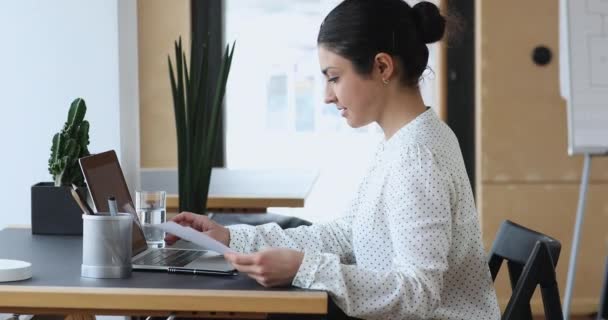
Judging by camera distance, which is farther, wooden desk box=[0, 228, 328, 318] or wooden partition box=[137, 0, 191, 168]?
wooden partition box=[137, 0, 191, 168]

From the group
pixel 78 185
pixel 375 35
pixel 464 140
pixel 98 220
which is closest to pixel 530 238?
pixel 375 35

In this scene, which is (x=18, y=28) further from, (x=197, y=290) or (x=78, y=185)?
(x=197, y=290)

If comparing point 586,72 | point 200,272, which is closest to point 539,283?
point 200,272

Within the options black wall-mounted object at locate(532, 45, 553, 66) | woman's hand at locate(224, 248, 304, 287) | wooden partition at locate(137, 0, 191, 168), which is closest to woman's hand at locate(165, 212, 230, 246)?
woman's hand at locate(224, 248, 304, 287)

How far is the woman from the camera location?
1.58 meters

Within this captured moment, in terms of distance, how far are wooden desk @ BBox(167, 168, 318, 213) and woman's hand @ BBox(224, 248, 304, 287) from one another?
1539mm

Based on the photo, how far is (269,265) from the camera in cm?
156

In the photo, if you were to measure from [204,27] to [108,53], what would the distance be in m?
2.08

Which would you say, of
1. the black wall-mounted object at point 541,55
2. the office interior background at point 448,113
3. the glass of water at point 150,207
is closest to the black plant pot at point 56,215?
the glass of water at point 150,207

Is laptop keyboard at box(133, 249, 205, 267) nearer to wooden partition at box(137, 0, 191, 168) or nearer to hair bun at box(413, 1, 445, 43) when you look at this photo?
hair bun at box(413, 1, 445, 43)

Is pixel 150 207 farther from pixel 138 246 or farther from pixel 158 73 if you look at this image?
pixel 158 73

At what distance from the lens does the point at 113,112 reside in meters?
2.61

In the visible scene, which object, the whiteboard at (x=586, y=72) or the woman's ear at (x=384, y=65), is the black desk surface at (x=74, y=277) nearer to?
the woman's ear at (x=384, y=65)

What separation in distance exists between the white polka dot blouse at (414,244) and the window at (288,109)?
2.67 metres
